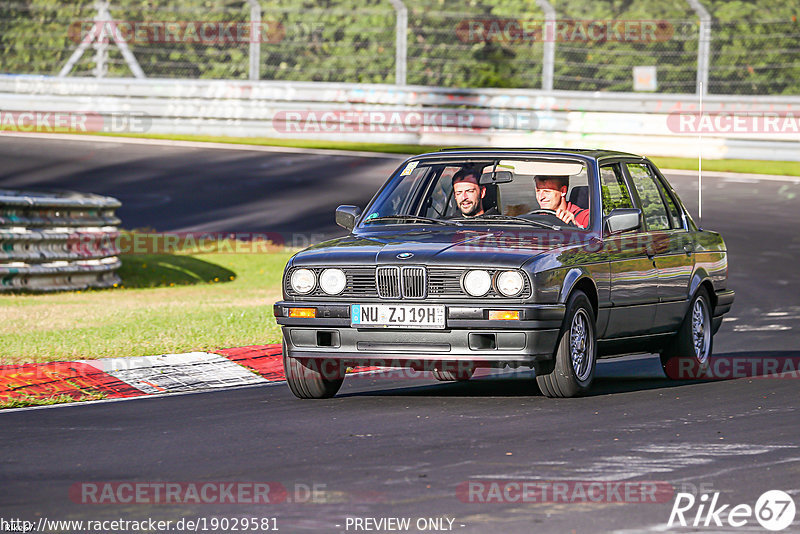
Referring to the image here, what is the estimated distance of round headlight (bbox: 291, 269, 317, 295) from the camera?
8953mm

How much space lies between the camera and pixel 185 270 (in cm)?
1833

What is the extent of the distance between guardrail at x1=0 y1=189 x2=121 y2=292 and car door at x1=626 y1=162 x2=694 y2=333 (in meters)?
7.47

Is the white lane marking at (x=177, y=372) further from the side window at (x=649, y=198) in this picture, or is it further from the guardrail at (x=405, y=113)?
the guardrail at (x=405, y=113)

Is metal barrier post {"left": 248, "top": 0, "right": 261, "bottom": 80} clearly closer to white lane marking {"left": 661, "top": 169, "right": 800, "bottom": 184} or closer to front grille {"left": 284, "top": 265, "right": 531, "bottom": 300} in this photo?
white lane marking {"left": 661, "top": 169, "right": 800, "bottom": 184}

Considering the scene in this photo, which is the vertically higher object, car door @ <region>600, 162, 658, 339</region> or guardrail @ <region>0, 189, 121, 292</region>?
car door @ <region>600, 162, 658, 339</region>

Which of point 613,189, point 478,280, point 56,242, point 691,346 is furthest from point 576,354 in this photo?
point 56,242

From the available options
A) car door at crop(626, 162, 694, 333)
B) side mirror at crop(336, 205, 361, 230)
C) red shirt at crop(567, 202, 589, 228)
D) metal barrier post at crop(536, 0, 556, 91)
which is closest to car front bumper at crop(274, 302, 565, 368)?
red shirt at crop(567, 202, 589, 228)

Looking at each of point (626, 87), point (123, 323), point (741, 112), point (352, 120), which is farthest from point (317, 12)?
point (123, 323)

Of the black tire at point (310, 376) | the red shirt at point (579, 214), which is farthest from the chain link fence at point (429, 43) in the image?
the black tire at point (310, 376)

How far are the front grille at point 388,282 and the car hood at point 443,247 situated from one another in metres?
0.05

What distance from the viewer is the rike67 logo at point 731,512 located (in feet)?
18.9

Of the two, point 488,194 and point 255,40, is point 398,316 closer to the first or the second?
point 488,194

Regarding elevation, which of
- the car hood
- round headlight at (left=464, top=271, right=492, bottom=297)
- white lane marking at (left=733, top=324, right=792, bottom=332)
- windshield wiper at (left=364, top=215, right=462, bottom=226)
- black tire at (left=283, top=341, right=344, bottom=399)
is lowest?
white lane marking at (left=733, top=324, right=792, bottom=332)

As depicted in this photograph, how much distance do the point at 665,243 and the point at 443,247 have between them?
88.3 inches
